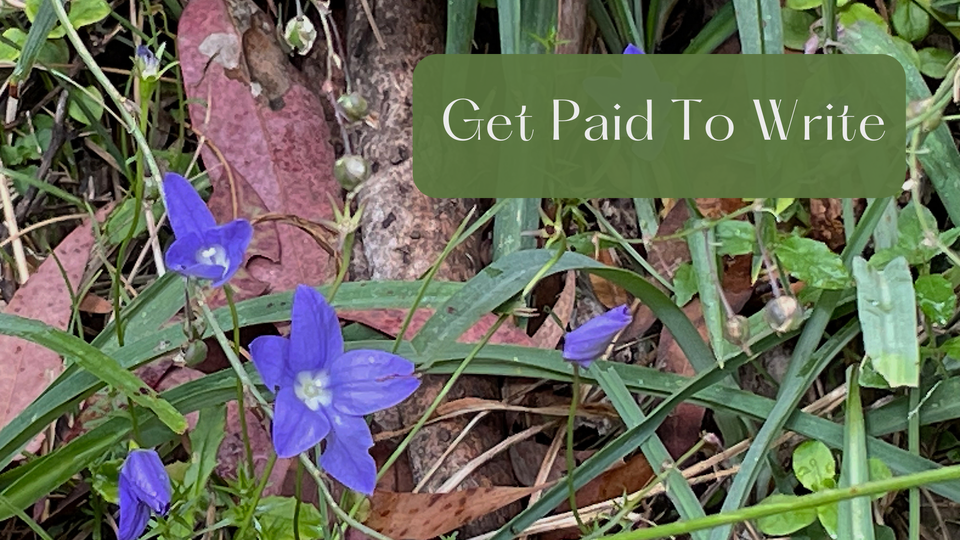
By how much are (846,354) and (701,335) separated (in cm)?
15

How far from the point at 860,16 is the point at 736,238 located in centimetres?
31

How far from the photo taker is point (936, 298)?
2.69ft

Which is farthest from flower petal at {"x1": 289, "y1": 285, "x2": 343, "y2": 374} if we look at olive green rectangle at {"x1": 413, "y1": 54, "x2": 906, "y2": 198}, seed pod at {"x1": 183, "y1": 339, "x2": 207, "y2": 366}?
olive green rectangle at {"x1": 413, "y1": 54, "x2": 906, "y2": 198}

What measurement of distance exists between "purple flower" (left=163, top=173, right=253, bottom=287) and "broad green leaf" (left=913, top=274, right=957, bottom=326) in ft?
2.02

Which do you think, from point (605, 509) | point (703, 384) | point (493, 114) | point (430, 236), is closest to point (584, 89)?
point (493, 114)

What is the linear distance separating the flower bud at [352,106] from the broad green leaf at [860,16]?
55 cm

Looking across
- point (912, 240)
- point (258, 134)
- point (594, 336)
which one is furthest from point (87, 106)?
point (912, 240)

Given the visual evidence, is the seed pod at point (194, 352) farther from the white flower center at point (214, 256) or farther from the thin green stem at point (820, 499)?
the thin green stem at point (820, 499)

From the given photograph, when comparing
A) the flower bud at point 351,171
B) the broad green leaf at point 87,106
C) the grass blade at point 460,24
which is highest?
the grass blade at point 460,24

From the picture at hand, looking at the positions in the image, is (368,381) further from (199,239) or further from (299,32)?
(299,32)

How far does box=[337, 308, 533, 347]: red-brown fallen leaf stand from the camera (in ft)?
2.98

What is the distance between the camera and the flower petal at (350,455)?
2.22 feet

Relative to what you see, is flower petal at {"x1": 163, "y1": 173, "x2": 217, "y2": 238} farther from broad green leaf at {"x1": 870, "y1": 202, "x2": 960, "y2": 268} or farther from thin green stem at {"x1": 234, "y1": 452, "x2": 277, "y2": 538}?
broad green leaf at {"x1": 870, "y1": 202, "x2": 960, "y2": 268}

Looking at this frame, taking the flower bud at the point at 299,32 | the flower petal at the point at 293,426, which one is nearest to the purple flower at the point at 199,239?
the flower petal at the point at 293,426
